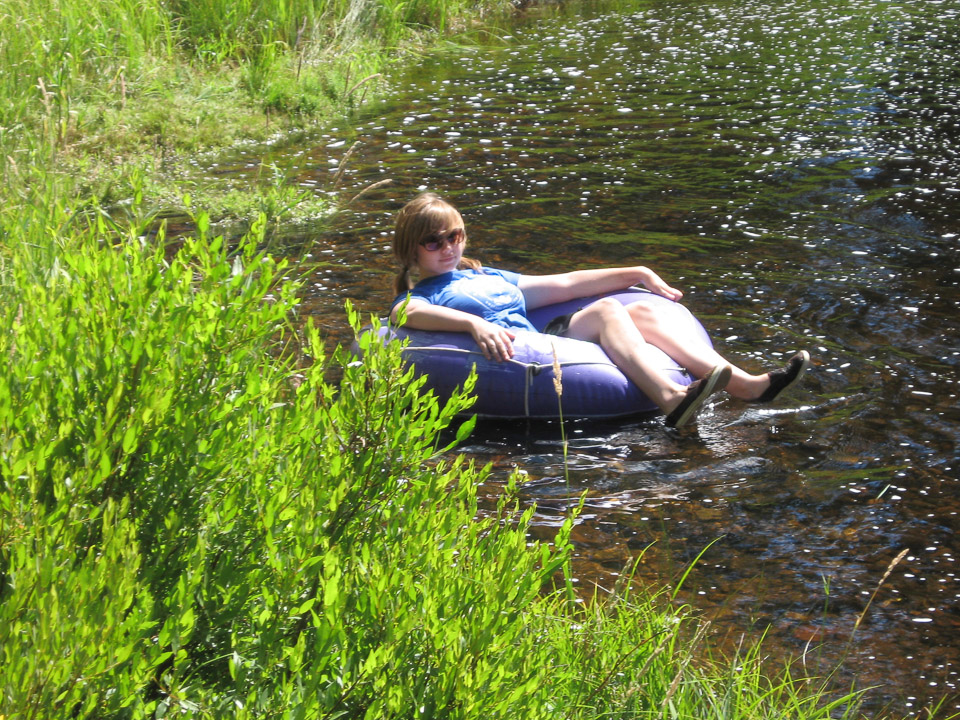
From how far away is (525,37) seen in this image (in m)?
13.4

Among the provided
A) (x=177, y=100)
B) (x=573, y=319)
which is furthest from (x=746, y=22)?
(x=573, y=319)

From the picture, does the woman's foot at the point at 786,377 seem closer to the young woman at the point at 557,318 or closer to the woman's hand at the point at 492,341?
the young woman at the point at 557,318

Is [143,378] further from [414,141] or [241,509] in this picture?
[414,141]

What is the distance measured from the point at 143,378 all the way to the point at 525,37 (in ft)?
40.2

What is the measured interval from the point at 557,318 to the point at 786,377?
1.27 metres

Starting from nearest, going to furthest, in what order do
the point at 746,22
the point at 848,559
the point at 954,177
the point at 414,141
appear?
1. the point at 848,559
2. the point at 954,177
3. the point at 414,141
4. the point at 746,22

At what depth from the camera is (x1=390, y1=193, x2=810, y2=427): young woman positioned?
457cm

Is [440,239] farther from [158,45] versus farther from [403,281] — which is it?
[158,45]

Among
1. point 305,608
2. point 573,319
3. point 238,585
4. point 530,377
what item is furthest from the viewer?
point 573,319

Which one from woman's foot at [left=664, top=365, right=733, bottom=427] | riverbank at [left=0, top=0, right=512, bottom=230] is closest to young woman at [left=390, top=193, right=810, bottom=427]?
woman's foot at [left=664, top=365, right=733, bottom=427]

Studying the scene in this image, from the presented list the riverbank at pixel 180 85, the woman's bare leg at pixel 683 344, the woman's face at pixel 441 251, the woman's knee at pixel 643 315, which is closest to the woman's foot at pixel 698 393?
the woman's bare leg at pixel 683 344

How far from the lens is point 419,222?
487 cm

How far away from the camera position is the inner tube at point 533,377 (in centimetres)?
471

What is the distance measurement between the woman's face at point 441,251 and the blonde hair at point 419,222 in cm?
2
